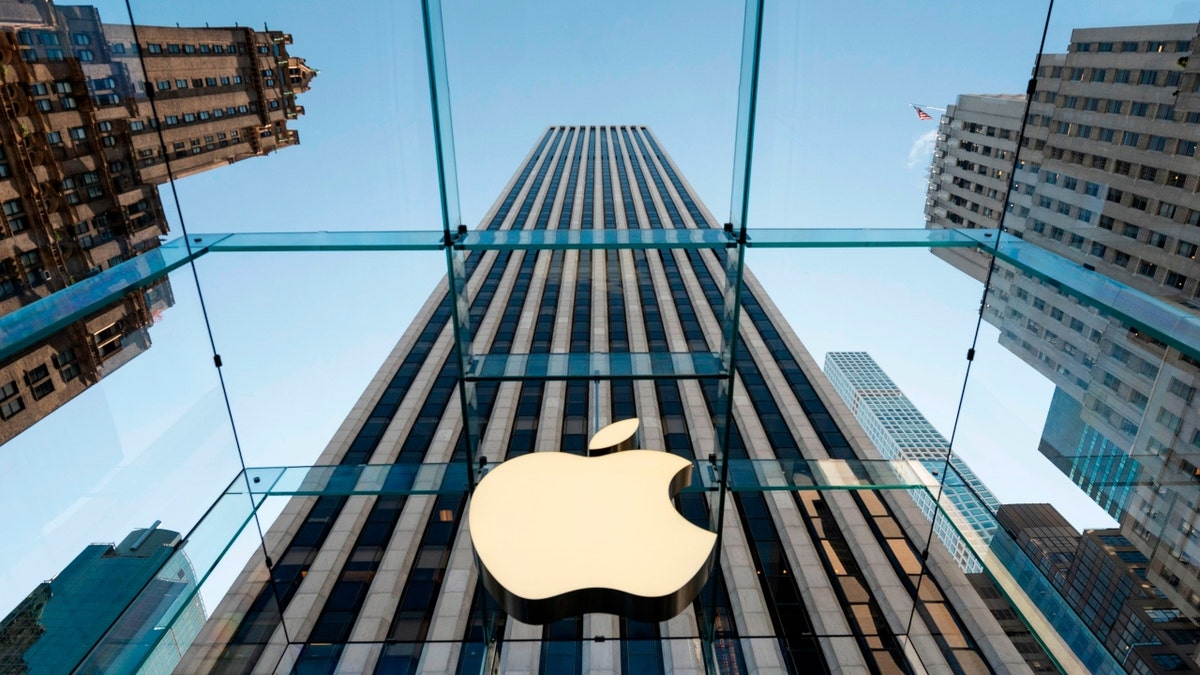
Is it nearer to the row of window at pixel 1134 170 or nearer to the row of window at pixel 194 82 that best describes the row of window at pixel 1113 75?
the row of window at pixel 1134 170

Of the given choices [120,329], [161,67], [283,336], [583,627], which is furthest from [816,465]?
[583,627]

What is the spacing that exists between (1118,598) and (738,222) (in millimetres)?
4618

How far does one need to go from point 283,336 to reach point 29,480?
1.88 m

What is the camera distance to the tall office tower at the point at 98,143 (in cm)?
364

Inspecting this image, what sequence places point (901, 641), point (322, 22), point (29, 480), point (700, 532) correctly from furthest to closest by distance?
point (901, 641) < point (322, 22) < point (700, 532) < point (29, 480)

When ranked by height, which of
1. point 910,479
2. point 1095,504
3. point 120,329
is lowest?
point 910,479

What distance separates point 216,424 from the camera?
4.98m

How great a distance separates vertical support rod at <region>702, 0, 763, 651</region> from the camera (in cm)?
417

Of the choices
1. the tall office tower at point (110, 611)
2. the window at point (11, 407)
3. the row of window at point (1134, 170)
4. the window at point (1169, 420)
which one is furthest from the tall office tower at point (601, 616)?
the window at point (11, 407)

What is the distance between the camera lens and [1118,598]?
4406 millimetres

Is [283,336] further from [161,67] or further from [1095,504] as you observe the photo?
[1095,504]

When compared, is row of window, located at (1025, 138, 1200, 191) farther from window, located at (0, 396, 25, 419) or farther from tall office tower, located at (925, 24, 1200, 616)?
window, located at (0, 396, 25, 419)

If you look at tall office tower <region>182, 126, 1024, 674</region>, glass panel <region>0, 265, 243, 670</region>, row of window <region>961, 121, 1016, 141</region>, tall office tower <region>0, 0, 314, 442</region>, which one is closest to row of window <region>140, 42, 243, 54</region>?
tall office tower <region>0, 0, 314, 442</region>

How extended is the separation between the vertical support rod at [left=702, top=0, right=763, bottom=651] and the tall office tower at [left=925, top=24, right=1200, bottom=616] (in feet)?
5.59
